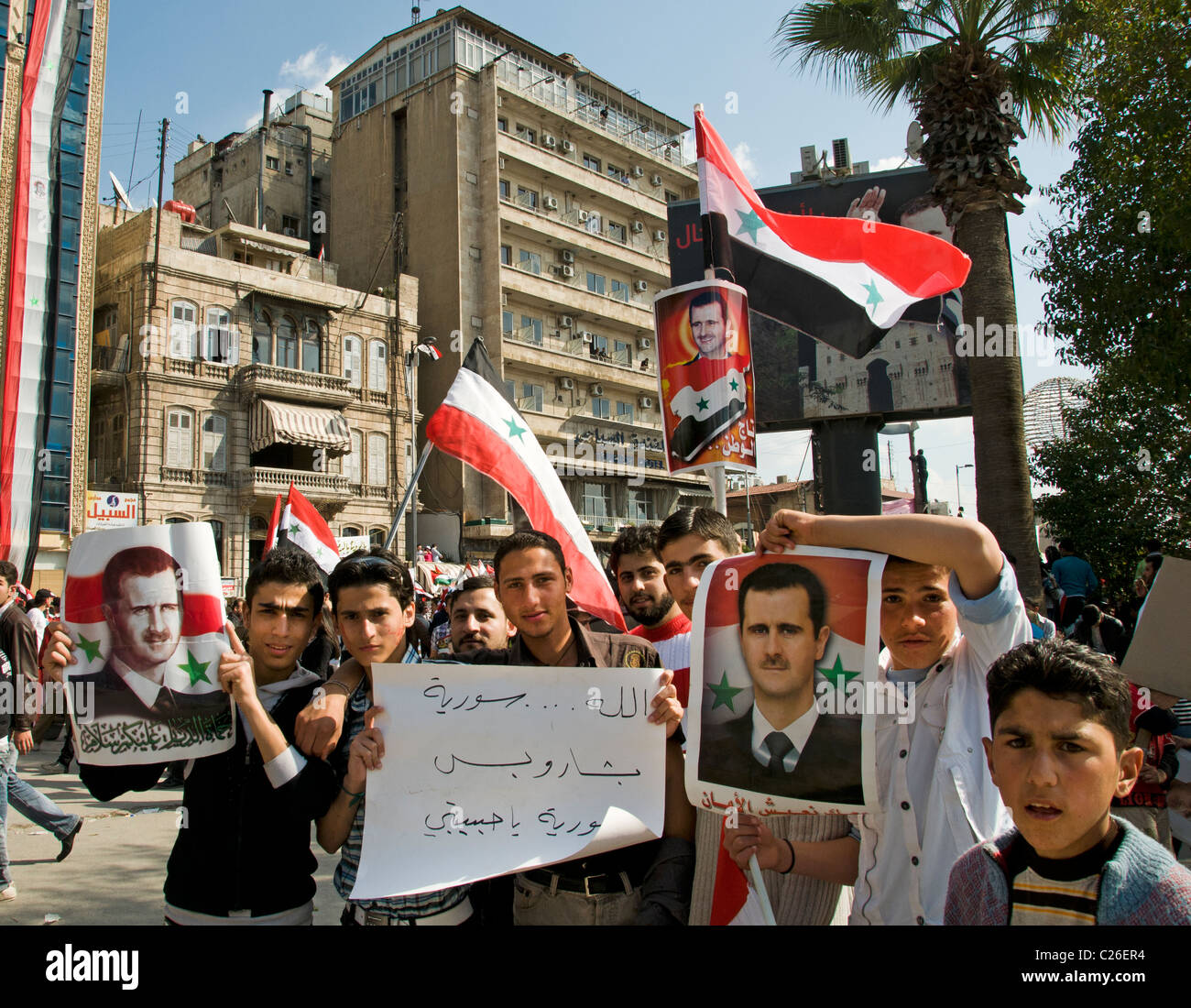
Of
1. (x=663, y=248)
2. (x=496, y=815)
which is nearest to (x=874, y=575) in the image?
(x=496, y=815)

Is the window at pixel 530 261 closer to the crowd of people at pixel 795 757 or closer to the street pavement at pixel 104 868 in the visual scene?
the street pavement at pixel 104 868

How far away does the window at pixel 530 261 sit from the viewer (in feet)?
131

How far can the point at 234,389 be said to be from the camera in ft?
96.1

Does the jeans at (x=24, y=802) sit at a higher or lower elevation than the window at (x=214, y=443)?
lower

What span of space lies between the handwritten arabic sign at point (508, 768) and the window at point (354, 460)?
30.6 meters

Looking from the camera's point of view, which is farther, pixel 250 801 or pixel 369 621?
pixel 369 621

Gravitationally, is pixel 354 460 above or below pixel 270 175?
below

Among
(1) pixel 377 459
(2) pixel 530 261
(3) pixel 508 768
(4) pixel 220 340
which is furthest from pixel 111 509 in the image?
(3) pixel 508 768

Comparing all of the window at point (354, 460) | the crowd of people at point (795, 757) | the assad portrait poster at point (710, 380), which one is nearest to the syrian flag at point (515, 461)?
the assad portrait poster at point (710, 380)

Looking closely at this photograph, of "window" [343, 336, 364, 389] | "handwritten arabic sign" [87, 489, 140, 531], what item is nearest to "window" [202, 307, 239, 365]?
"window" [343, 336, 364, 389]

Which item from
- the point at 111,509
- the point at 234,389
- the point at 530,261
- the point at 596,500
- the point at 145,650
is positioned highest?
the point at 530,261

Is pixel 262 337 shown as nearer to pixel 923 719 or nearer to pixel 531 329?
pixel 531 329

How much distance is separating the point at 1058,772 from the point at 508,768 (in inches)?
55.1

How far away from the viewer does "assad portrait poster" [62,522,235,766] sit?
8.00ft
